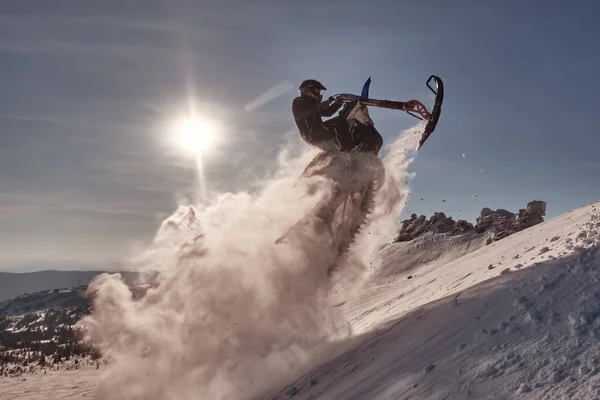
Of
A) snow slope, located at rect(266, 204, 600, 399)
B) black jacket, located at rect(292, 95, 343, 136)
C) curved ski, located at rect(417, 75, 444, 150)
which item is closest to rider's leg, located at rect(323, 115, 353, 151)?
black jacket, located at rect(292, 95, 343, 136)

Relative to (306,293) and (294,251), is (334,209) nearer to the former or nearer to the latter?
(294,251)

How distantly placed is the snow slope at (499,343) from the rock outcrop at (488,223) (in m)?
45.3

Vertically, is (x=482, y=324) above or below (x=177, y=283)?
below

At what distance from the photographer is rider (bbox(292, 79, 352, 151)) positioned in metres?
16.9

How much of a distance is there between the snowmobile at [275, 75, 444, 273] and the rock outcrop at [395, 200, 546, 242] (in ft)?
128

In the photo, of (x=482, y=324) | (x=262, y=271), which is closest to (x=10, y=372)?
(x=262, y=271)

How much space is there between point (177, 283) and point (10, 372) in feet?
179

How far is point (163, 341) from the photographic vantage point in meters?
16.9

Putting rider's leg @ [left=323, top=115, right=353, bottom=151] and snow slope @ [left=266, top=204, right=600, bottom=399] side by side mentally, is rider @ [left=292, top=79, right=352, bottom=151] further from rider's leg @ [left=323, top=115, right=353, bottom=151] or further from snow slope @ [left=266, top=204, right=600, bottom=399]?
snow slope @ [left=266, top=204, right=600, bottom=399]

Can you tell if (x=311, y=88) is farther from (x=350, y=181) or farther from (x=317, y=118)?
(x=350, y=181)

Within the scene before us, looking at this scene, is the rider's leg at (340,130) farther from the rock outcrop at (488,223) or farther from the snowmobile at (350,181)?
the rock outcrop at (488,223)

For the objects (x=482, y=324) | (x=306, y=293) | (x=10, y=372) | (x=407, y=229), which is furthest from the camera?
(x=407, y=229)

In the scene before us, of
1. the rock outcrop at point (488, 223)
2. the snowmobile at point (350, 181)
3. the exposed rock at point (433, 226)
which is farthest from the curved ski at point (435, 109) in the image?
the exposed rock at point (433, 226)

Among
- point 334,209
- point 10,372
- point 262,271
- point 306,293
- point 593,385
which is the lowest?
point 593,385
